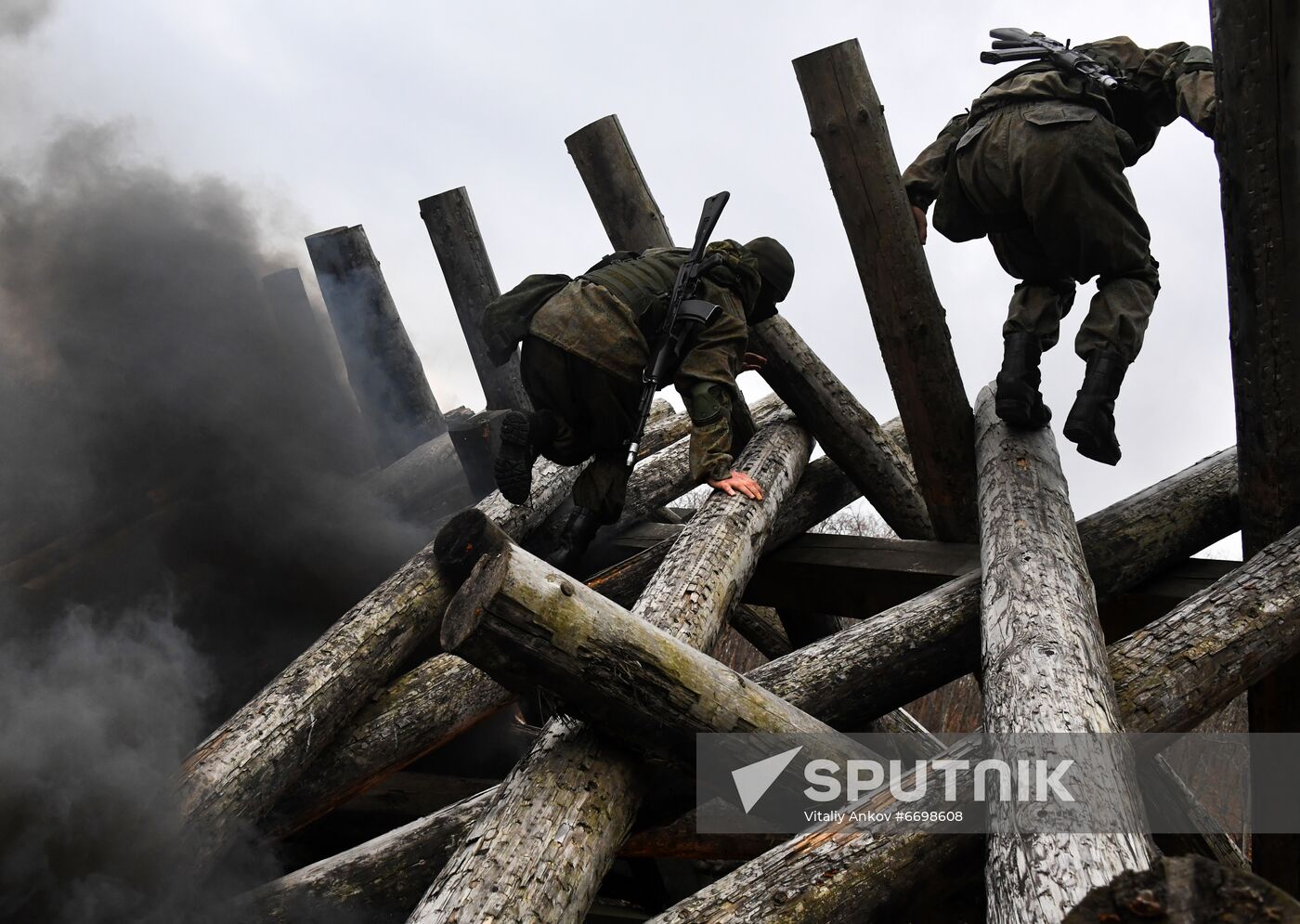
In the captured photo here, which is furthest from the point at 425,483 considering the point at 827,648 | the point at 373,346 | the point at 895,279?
the point at 827,648

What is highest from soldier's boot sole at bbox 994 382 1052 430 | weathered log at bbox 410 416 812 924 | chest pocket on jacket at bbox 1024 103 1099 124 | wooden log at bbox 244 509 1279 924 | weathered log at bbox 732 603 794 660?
A: chest pocket on jacket at bbox 1024 103 1099 124

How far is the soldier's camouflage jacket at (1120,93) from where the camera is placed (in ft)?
14.5

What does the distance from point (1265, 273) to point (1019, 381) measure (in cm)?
97

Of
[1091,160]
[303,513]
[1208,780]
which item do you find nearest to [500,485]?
[303,513]

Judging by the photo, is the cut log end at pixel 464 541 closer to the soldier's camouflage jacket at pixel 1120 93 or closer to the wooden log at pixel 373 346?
the soldier's camouflage jacket at pixel 1120 93

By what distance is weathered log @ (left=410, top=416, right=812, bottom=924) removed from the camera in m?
2.66

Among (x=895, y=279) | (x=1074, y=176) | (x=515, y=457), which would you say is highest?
(x=1074, y=176)

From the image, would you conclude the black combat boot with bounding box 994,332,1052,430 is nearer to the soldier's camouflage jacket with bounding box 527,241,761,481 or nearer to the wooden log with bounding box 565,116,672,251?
the soldier's camouflage jacket with bounding box 527,241,761,481

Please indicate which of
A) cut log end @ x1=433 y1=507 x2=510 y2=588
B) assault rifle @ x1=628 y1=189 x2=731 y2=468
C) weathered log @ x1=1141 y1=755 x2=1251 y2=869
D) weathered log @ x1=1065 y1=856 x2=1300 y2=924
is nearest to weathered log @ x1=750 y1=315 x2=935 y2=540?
assault rifle @ x1=628 y1=189 x2=731 y2=468

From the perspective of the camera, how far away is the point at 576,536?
5.46 metres

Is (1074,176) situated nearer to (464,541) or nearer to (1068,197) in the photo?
(1068,197)

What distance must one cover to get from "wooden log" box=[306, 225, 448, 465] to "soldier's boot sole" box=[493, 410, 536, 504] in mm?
3343

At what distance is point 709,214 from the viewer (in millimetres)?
5152

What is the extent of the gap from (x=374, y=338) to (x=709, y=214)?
3.67m
